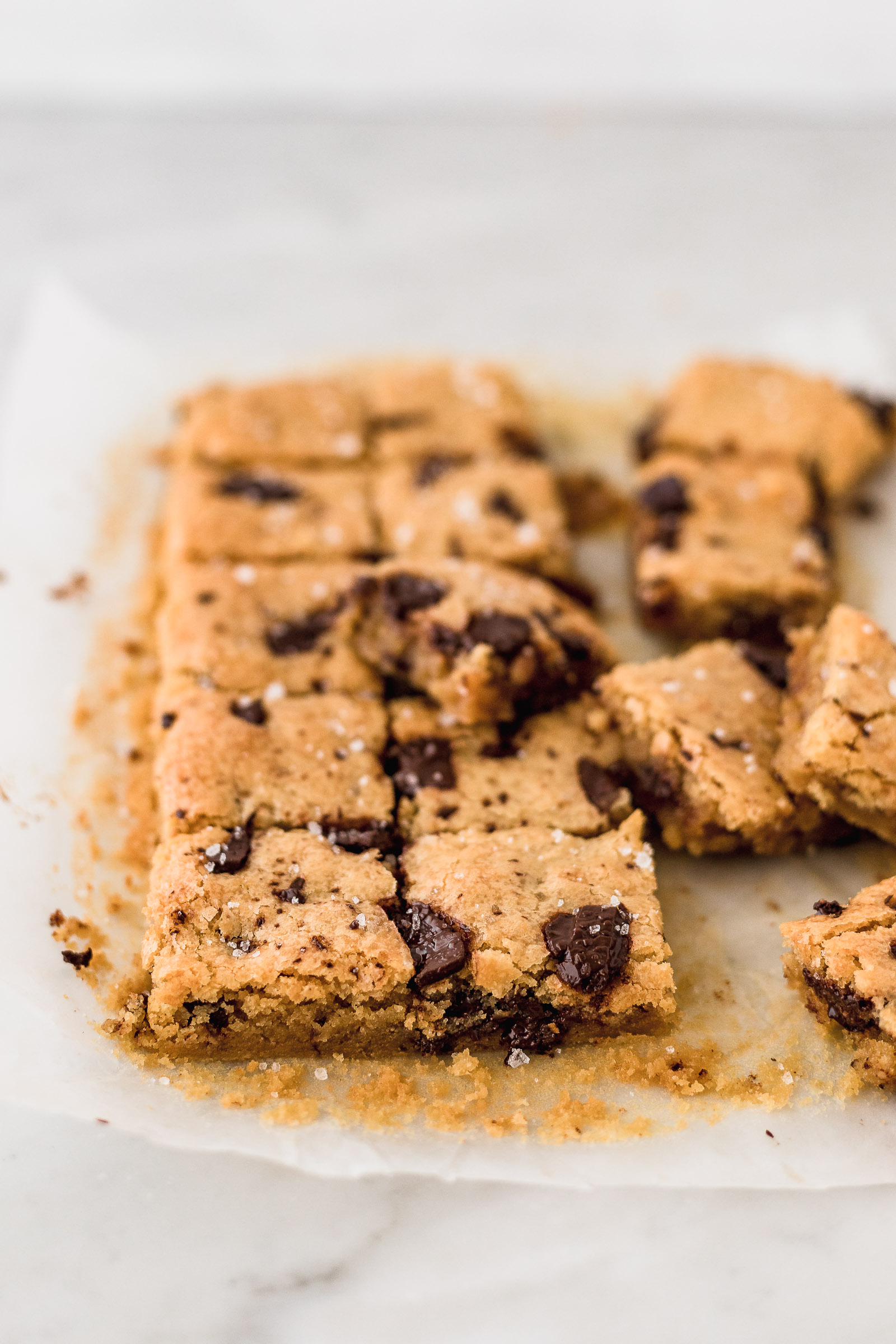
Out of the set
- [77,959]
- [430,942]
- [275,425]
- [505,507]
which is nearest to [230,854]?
[77,959]

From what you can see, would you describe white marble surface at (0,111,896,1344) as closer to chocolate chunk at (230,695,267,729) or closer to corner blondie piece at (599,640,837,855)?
corner blondie piece at (599,640,837,855)

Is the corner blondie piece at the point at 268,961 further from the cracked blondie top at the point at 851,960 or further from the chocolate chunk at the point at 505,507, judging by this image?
the chocolate chunk at the point at 505,507

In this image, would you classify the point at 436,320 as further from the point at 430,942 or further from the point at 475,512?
the point at 430,942

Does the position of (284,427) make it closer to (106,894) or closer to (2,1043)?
(106,894)

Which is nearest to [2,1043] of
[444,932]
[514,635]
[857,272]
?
[444,932]

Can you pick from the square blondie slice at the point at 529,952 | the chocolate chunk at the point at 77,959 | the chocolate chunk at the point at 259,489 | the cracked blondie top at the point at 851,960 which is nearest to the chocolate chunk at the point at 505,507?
the chocolate chunk at the point at 259,489

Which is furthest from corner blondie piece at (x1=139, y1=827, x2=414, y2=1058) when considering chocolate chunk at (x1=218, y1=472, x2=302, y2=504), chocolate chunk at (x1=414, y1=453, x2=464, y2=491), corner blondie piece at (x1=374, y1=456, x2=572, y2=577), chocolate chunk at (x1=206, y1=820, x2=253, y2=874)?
chocolate chunk at (x1=414, y1=453, x2=464, y2=491)
